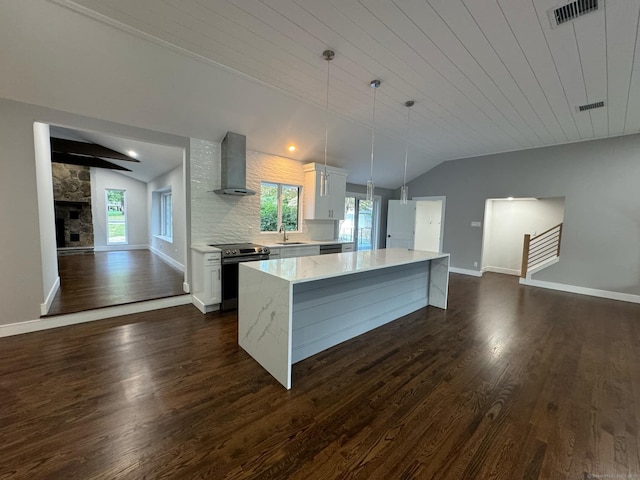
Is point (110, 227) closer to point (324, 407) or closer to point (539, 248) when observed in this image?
point (324, 407)

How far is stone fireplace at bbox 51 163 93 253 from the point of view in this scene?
8.03 metres

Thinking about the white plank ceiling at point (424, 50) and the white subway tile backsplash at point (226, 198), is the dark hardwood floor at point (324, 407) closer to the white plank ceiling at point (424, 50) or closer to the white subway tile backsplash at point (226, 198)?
the white subway tile backsplash at point (226, 198)

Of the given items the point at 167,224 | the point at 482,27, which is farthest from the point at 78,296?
the point at 482,27

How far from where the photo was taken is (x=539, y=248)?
618cm

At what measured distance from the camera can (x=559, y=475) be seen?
4.68ft

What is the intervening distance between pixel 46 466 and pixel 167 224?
7353 mm

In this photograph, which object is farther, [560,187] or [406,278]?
[560,187]

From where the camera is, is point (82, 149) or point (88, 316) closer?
point (88, 316)

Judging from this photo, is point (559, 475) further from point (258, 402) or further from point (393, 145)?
point (393, 145)

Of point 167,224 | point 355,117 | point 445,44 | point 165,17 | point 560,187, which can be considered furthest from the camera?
point 167,224

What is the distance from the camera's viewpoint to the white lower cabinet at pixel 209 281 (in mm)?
3665

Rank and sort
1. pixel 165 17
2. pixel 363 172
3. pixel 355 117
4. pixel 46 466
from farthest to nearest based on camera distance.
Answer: pixel 363 172, pixel 355 117, pixel 165 17, pixel 46 466

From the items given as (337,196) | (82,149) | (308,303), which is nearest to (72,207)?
(82,149)

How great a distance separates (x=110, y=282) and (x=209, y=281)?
2.57 meters
